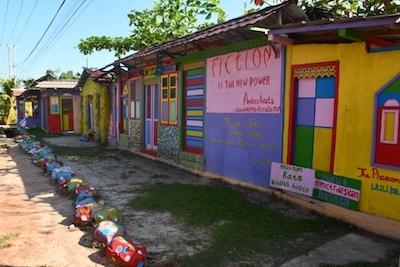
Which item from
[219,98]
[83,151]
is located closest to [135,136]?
[83,151]

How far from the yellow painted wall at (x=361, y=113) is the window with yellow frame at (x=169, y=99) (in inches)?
214

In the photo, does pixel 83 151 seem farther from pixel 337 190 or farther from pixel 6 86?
pixel 6 86

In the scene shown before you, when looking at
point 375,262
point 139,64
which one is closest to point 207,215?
point 375,262

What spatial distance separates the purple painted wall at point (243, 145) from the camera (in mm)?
7383

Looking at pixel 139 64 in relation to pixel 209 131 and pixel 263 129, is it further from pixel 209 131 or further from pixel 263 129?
pixel 263 129

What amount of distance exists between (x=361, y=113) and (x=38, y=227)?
5.11 meters

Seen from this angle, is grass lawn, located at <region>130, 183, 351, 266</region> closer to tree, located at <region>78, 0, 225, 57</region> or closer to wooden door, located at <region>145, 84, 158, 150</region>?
wooden door, located at <region>145, 84, 158, 150</region>

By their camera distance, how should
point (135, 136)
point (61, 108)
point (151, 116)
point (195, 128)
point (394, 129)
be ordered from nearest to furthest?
1. point (394, 129)
2. point (195, 128)
3. point (151, 116)
4. point (135, 136)
5. point (61, 108)

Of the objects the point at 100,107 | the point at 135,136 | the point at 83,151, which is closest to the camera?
the point at 135,136

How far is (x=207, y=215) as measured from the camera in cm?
640

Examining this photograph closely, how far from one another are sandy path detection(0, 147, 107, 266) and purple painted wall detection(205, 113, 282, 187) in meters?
3.39

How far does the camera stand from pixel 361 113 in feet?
18.5

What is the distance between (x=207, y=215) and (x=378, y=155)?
275 cm

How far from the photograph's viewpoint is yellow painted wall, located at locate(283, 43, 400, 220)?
17.4 feet
